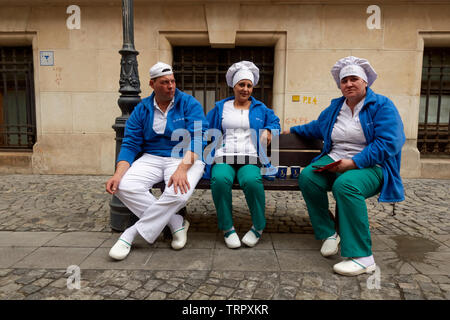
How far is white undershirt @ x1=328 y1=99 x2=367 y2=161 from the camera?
275 cm

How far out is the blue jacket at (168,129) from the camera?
9.93 ft

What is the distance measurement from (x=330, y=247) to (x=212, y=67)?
5255 mm

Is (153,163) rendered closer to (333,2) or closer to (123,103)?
(123,103)

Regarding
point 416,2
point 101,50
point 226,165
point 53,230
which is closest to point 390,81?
point 416,2

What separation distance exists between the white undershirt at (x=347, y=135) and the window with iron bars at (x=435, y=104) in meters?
5.24

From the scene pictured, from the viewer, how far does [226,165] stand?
303 centimetres

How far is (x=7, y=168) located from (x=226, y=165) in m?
6.14

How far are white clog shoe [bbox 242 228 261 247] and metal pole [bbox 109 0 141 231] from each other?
120 cm

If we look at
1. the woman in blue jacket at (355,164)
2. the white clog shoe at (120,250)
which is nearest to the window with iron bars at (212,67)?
the woman in blue jacket at (355,164)

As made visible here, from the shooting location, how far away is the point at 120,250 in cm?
268


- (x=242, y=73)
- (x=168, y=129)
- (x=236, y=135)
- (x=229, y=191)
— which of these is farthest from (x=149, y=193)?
(x=242, y=73)

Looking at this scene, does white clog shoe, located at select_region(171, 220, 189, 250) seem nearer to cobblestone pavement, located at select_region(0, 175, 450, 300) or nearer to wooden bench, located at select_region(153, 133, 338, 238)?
cobblestone pavement, located at select_region(0, 175, 450, 300)

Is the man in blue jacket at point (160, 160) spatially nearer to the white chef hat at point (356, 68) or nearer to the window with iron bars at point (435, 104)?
the white chef hat at point (356, 68)
